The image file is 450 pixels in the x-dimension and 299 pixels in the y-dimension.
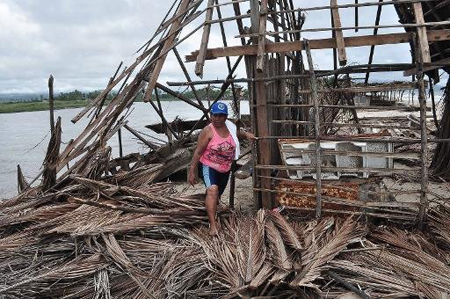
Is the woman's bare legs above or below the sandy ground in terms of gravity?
above

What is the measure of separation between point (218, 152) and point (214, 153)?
0.05 m

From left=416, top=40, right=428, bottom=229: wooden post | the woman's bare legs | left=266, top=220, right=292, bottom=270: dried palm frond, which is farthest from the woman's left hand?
left=416, top=40, right=428, bottom=229: wooden post

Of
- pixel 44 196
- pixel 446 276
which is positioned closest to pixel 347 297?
pixel 446 276

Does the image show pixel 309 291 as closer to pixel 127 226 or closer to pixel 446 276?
pixel 446 276

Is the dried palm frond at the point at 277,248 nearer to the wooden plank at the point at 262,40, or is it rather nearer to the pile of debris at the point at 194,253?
the pile of debris at the point at 194,253

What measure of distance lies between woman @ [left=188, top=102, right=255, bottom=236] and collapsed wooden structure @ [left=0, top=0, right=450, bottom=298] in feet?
1.05

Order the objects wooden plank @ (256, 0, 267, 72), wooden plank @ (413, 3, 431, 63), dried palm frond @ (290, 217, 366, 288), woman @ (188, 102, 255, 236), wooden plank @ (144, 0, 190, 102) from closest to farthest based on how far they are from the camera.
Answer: dried palm frond @ (290, 217, 366, 288) → wooden plank @ (413, 3, 431, 63) → wooden plank @ (256, 0, 267, 72) → woman @ (188, 102, 255, 236) → wooden plank @ (144, 0, 190, 102)

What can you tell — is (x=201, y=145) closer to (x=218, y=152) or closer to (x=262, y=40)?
(x=218, y=152)

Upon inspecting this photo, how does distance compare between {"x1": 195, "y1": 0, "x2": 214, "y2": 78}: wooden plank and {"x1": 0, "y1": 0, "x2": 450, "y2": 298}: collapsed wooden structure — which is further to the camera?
{"x1": 195, "y1": 0, "x2": 214, "y2": 78}: wooden plank

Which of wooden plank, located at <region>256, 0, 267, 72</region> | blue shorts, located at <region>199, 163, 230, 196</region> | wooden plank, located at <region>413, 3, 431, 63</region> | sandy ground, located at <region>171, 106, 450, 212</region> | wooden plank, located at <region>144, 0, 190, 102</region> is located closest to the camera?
wooden plank, located at <region>413, 3, 431, 63</region>

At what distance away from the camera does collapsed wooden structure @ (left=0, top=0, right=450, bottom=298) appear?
13.1ft

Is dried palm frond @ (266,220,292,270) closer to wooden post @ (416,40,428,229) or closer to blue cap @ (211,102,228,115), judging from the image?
blue cap @ (211,102,228,115)

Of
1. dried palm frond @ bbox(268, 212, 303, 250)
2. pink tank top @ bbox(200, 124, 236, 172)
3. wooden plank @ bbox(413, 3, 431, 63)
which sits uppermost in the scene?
wooden plank @ bbox(413, 3, 431, 63)

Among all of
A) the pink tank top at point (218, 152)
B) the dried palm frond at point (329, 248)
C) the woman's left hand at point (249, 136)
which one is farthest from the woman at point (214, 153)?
the dried palm frond at point (329, 248)
